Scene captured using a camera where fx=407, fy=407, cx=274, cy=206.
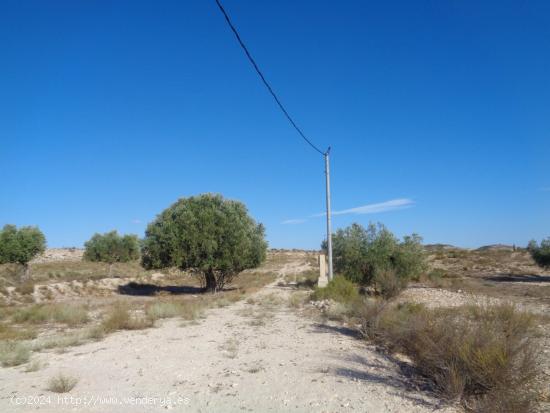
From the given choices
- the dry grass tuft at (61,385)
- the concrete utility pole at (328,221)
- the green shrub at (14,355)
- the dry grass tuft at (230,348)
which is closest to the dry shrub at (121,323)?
the green shrub at (14,355)

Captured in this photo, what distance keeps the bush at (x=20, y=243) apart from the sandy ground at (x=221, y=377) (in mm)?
25018

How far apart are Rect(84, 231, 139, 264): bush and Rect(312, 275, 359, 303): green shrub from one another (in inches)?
1247

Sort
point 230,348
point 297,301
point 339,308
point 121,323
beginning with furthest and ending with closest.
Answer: point 297,301 → point 339,308 → point 121,323 → point 230,348

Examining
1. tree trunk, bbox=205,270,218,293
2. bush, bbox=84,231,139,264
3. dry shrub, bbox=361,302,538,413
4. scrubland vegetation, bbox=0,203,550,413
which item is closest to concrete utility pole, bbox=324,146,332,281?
scrubland vegetation, bbox=0,203,550,413

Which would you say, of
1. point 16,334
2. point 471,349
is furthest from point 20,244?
point 471,349

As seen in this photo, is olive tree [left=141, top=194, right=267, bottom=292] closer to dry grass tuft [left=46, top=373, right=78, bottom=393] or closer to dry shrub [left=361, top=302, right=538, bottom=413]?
dry grass tuft [left=46, top=373, right=78, bottom=393]

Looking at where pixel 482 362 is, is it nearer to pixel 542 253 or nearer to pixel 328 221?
pixel 328 221

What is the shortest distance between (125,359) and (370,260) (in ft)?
57.4

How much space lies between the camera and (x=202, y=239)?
25.7 metres

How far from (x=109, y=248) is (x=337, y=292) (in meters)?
34.8

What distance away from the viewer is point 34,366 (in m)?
8.35

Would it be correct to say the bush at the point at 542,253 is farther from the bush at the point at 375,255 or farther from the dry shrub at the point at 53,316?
the dry shrub at the point at 53,316

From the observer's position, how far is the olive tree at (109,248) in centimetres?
4609

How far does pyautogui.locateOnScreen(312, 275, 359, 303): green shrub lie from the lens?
725 inches
